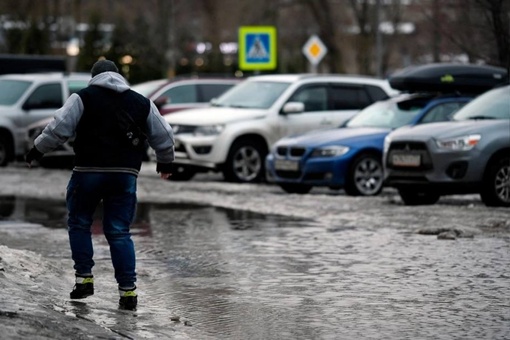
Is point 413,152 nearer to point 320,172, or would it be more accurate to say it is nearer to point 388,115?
point 320,172

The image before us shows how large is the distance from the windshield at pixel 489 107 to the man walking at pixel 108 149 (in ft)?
31.0

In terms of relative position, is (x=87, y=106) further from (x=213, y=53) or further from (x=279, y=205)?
(x=213, y=53)

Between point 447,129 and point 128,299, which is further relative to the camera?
point 447,129

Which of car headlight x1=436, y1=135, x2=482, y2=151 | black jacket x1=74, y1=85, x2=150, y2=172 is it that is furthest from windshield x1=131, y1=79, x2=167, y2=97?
black jacket x1=74, y1=85, x2=150, y2=172

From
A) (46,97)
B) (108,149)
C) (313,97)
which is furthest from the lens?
(46,97)

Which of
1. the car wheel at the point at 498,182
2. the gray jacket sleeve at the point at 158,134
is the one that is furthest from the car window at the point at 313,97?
the gray jacket sleeve at the point at 158,134

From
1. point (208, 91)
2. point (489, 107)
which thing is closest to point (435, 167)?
point (489, 107)

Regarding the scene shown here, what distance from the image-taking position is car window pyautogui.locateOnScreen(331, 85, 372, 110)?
985 inches

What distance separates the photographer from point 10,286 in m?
9.84

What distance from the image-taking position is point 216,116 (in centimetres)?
2441

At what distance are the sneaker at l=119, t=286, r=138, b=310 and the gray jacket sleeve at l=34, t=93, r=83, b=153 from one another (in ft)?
3.25

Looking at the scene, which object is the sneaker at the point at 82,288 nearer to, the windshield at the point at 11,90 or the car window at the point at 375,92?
the car window at the point at 375,92

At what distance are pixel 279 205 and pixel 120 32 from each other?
126 ft

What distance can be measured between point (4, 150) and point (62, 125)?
20.1m
